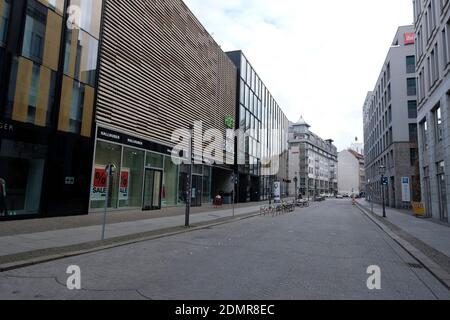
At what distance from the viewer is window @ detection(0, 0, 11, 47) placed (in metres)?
14.2

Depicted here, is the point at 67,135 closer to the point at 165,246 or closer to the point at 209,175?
the point at 165,246

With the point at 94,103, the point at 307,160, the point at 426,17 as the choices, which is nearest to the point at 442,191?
the point at 426,17

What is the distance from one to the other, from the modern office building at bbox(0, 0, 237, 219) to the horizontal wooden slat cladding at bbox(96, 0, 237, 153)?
0.07 metres

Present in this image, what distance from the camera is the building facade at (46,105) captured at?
1442 centimetres

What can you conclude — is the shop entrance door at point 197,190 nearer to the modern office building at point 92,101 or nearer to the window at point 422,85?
the modern office building at point 92,101

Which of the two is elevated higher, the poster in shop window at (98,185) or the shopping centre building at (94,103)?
the shopping centre building at (94,103)

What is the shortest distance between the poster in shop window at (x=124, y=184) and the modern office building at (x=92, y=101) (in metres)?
0.06

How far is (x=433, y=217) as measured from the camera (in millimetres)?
23641

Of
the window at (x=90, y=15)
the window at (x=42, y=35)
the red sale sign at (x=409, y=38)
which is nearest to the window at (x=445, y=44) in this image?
the window at (x=90, y=15)

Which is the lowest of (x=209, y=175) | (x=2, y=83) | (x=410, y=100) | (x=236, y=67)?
(x=209, y=175)

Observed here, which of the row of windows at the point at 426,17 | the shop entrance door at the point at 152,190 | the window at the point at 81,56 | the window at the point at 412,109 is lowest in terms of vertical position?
the shop entrance door at the point at 152,190

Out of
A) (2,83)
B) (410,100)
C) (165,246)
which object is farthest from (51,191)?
(410,100)

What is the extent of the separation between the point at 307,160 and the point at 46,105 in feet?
340
